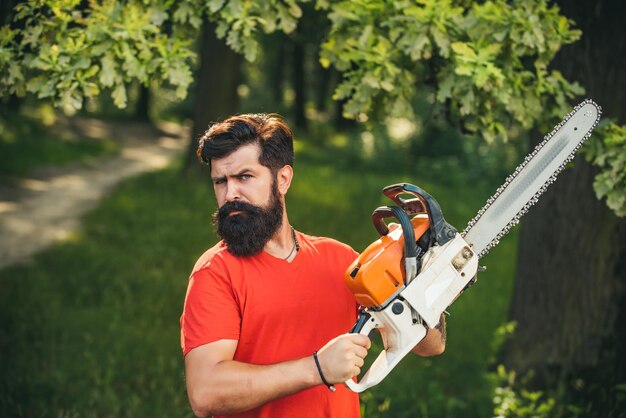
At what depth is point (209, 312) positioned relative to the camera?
2059 millimetres

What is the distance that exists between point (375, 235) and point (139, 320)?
359 centimetres

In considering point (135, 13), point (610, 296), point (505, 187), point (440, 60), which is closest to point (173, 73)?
point (135, 13)

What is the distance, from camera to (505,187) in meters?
2.38

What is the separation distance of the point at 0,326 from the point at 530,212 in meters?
3.98

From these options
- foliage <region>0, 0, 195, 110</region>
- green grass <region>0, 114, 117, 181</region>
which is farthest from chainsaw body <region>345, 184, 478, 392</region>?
green grass <region>0, 114, 117, 181</region>

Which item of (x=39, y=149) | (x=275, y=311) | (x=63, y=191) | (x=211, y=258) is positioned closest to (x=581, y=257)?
(x=275, y=311)

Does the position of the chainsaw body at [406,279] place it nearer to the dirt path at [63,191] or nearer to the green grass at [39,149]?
the dirt path at [63,191]

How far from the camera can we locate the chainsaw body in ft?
6.80

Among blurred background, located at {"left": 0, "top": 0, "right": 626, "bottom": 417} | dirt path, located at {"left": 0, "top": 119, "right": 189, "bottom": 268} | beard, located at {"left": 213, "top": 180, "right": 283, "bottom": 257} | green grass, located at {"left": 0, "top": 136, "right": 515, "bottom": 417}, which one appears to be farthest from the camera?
dirt path, located at {"left": 0, "top": 119, "right": 189, "bottom": 268}

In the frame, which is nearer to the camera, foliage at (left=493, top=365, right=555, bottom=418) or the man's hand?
the man's hand

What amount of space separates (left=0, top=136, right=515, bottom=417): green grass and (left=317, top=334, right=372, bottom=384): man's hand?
1959 millimetres

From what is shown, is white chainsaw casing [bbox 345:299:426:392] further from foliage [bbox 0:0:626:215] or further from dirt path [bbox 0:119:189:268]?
dirt path [bbox 0:119:189:268]

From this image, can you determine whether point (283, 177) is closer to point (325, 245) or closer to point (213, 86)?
point (325, 245)

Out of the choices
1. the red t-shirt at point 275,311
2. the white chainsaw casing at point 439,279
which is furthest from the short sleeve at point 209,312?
the white chainsaw casing at point 439,279
